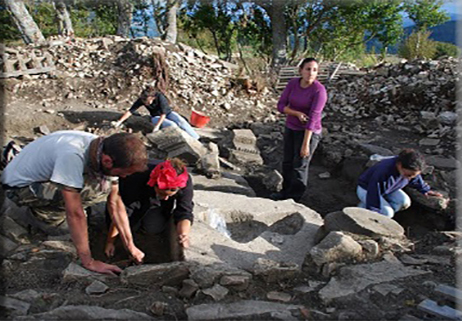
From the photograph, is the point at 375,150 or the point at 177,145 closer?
the point at 177,145

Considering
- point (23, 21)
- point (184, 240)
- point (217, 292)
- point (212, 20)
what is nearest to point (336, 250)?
point (217, 292)

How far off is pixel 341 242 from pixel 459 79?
20.4 feet

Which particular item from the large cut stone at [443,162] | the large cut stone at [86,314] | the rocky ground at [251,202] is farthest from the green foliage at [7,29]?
the large cut stone at [86,314]

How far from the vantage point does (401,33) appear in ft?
48.5

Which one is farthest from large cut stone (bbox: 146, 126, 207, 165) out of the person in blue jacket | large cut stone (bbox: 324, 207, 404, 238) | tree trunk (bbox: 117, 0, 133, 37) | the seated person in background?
tree trunk (bbox: 117, 0, 133, 37)

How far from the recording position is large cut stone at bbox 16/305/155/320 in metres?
2.16

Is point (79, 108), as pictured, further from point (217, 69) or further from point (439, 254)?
point (439, 254)

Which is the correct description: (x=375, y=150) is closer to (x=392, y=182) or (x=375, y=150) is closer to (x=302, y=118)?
(x=392, y=182)

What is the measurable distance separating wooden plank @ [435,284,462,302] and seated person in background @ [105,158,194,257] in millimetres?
1750

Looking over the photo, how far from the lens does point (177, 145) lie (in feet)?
17.9

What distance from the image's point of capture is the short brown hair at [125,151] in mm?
2383

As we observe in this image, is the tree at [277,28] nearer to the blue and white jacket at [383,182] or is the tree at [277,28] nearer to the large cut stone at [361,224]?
the blue and white jacket at [383,182]

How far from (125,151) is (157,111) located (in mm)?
4198

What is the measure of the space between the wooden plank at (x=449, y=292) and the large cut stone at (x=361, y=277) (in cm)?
32
